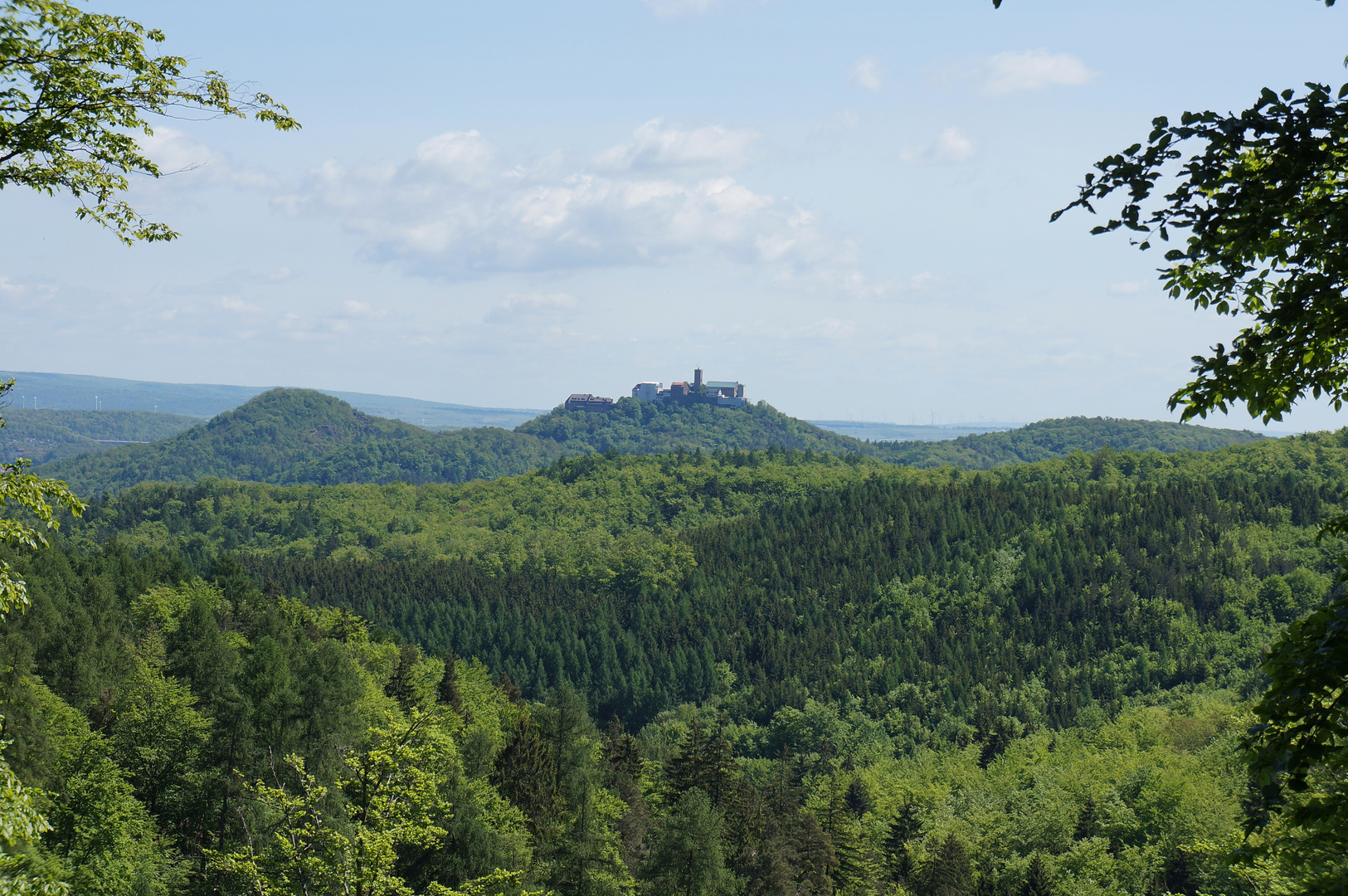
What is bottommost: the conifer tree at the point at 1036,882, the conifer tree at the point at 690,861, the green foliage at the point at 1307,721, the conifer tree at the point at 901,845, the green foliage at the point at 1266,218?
the conifer tree at the point at 901,845

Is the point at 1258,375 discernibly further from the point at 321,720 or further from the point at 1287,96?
the point at 321,720

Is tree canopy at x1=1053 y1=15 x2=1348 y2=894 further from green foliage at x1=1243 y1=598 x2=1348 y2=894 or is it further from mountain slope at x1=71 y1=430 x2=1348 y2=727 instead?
mountain slope at x1=71 y1=430 x2=1348 y2=727

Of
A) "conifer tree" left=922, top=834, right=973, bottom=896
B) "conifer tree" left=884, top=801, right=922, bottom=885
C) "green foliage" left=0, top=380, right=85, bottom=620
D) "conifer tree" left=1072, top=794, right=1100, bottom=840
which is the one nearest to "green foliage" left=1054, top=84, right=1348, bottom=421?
"green foliage" left=0, top=380, right=85, bottom=620

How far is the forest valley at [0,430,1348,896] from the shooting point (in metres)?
37.5

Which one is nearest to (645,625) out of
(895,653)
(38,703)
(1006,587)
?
Result: (895,653)

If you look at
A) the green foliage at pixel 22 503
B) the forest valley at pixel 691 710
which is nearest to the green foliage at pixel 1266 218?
the forest valley at pixel 691 710

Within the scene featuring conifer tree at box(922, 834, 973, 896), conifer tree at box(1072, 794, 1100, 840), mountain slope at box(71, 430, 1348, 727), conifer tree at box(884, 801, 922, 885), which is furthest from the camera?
mountain slope at box(71, 430, 1348, 727)

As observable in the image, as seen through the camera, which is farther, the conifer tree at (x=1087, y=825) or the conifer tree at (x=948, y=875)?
the conifer tree at (x=1087, y=825)

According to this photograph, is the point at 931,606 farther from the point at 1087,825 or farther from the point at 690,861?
the point at 690,861

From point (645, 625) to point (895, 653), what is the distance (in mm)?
38648

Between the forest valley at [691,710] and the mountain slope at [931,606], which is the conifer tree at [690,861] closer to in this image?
the forest valley at [691,710]

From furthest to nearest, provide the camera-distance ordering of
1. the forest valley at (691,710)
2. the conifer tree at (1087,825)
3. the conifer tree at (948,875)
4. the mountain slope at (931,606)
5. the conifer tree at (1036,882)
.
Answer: the mountain slope at (931,606)
the conifer tree at (1087,825)
the conifer tree at (1036,882)
the conifer tree at (948,875)
the forest valley at (691,710)

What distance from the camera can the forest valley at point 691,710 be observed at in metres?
37.5

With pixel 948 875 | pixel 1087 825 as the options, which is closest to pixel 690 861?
pixel 948 875
